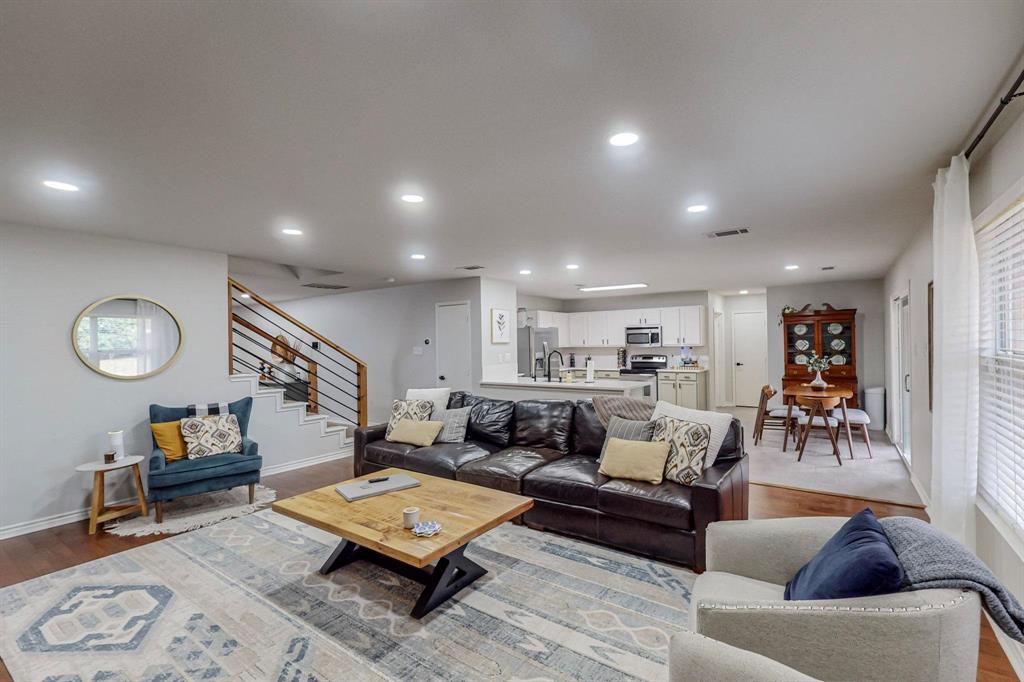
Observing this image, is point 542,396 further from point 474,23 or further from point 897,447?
point 474,23

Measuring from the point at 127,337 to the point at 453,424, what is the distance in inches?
121

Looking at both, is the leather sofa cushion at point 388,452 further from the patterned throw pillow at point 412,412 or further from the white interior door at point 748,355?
the white interior door at point 748,355

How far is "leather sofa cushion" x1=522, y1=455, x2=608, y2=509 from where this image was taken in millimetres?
3215

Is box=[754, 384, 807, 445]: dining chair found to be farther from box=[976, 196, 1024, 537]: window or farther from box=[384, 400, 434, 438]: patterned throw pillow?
box=[384, 400, 434, 438]: patterned throw pillow

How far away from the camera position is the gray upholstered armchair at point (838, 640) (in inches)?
44.3

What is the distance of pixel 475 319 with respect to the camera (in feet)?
22.5

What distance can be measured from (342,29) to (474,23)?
0.41 metres

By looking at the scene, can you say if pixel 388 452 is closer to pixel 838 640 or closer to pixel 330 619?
pixel 330 619

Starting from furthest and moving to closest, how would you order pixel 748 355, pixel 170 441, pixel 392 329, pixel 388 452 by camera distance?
1. pixel 748 355
2. pixel 392 329
3. pixel 388 452
4. pixel 170 441

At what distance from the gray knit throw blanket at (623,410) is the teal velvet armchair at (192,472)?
3.12 meters

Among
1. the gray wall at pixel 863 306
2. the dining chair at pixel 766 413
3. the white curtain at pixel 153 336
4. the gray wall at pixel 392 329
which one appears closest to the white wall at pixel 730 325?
the gray wall at pixel 863 306

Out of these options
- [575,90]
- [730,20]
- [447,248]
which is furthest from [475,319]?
[730,20]

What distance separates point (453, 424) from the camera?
4.56 metres

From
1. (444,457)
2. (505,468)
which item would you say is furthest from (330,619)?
(444,457)
